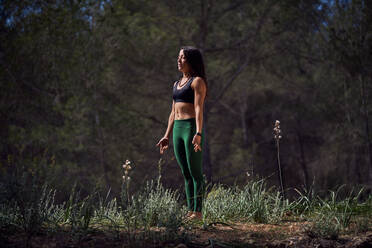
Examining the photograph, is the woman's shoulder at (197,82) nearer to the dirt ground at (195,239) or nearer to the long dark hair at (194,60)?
the long dark hair at (194,60)

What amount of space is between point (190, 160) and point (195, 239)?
3.17 feet

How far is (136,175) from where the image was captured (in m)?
12.6

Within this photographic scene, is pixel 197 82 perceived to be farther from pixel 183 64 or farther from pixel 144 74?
pixel 144 74

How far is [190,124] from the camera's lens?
444 cm

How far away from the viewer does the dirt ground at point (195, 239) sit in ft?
10.5

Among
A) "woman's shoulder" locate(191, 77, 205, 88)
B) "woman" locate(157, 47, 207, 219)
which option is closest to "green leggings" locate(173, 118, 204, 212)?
"woman" locate(157, 47, 207, 219)

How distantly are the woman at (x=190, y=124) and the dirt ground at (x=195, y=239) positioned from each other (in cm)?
49

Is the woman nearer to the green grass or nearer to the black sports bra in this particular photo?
the black sports bra

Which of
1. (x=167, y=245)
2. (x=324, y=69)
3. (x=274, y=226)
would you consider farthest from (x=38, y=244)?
(x=324, y=69)

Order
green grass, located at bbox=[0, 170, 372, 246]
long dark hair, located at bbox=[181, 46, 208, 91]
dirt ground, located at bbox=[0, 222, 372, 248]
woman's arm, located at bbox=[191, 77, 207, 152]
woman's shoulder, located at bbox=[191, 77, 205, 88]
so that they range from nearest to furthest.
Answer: dirt ground, located at bbox=[0, 222, 372, 248] → green grass, located at bbox=[0, 170, 372, 246] → woman's arm, located at bbox=[191, 77, 207, 152] → woman's shoulder, located at bbox=[191, 77, 205, 88] → long dark hair, located at bbox=[181, 46, 208, 91]

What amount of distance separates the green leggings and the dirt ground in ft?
1.40

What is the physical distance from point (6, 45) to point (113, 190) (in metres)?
4.98

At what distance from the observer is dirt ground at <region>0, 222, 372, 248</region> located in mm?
3211

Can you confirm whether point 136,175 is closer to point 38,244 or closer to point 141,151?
point 141,151
